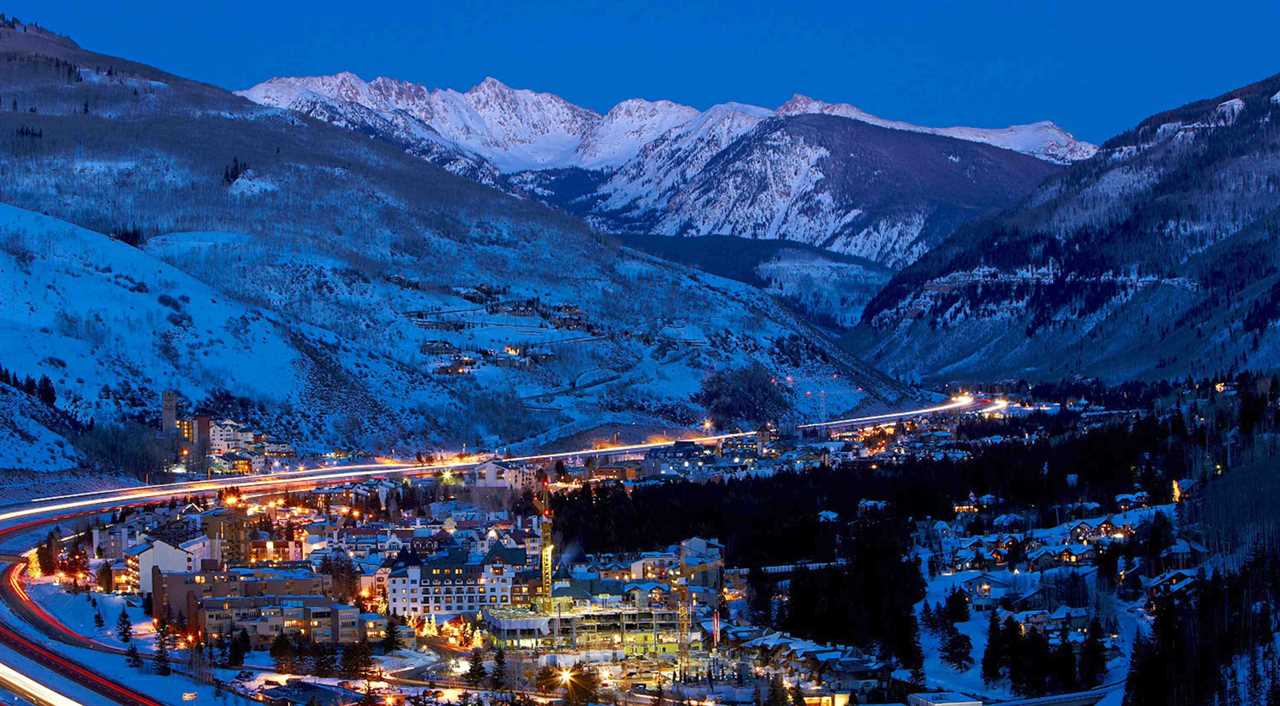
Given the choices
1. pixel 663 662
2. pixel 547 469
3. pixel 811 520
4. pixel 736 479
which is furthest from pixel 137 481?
pixel 663 662

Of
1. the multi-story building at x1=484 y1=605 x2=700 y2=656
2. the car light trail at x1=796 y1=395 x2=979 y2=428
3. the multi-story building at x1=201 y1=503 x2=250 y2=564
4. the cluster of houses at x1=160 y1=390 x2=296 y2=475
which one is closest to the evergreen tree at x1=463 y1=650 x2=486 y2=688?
the multi-story building at x1=484 y1=605 x2=700 y2=656

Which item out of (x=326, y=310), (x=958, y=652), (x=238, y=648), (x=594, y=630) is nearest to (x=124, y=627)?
(x=238, y=648)

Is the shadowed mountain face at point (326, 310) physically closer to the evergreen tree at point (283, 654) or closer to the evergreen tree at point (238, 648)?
the evergreen tree at point (238, 648)

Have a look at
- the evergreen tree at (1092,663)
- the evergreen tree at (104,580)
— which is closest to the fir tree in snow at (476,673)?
the evergreen tree at (1092,663)

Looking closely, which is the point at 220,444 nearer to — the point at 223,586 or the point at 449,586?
the point at 223,586

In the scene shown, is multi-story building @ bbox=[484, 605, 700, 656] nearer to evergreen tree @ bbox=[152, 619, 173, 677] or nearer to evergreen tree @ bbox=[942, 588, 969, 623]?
evergreen tree @ bbox=[942, 588, 969, 623]

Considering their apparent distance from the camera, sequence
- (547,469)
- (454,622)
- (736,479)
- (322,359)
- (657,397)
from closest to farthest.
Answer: (454,622)
(736,479)
(547,469)
(322,359)
(657,397)

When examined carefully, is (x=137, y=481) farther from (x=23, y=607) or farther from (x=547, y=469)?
(x=23, y=607)
